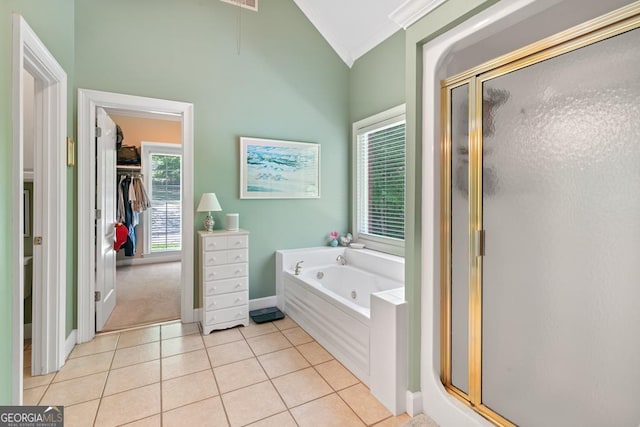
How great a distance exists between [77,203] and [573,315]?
3.38 m

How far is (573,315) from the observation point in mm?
1248

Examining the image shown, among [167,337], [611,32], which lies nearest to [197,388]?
[167,337]

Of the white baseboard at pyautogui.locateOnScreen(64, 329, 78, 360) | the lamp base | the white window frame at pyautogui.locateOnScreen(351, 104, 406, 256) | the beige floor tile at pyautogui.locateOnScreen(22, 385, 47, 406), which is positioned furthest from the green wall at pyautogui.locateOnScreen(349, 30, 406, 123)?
the beige floor tile at pyautogui.locateOnScreen(22, 385, 47, 406)

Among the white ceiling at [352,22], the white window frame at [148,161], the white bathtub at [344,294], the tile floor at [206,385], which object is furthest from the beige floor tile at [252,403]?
the white window frame at [148,161]

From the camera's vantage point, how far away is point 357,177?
3852mm

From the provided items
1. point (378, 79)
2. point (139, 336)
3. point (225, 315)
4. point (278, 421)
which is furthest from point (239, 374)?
point (378, 79)

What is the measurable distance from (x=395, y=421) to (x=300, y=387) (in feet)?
2.07

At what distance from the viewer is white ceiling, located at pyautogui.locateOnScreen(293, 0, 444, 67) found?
3.15 m

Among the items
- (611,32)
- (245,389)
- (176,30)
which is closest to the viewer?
(611,32)

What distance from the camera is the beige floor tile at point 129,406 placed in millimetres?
1737

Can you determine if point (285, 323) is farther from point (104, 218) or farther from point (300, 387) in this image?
point (104, 218)

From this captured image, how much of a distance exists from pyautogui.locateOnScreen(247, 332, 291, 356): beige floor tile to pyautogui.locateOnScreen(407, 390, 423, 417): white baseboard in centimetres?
114

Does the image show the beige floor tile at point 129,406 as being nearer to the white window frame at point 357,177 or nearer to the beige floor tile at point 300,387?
the beige floor tile at point 300,387

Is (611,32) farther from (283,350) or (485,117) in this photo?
(283,350)
